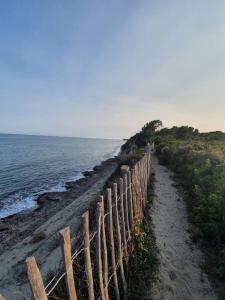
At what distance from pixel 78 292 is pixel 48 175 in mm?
23175

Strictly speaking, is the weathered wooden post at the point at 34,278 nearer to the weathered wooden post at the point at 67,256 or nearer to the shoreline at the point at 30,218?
the weathered wooden post at the point at 67,256

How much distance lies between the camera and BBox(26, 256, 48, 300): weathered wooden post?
2.12 metres

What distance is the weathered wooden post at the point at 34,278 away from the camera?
212 cm

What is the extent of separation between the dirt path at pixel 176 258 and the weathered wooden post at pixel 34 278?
11.2 feet

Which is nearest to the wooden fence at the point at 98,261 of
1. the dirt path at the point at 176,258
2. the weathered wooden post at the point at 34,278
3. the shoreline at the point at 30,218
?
the weathered wooden post at the point at 34,278

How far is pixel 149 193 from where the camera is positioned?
10336 mm

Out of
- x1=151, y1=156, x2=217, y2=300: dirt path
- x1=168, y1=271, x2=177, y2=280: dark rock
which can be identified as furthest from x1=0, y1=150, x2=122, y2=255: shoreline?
x1=168, y1=271, x2=177, y2=280: dark rock

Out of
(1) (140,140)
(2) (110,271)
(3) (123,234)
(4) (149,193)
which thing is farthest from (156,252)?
(1) (140,140)

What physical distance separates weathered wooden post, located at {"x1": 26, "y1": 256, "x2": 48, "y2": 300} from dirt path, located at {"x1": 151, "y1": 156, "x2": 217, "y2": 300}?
135 inches

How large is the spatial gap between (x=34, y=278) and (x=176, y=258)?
503 centimetres

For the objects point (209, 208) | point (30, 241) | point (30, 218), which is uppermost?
point (209, 208)

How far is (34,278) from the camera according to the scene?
2188 millimetres

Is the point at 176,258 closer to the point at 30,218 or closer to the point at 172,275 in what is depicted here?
the point at 172,275

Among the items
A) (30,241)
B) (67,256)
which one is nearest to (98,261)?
(67,256)
